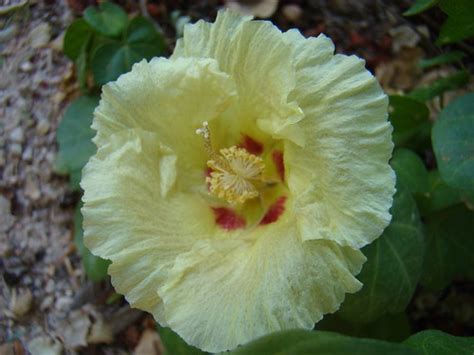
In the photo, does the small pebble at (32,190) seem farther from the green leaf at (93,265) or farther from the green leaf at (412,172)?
the green leaf at (412,172)

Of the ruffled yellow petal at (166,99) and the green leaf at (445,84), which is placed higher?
the ruffled yellow petal at (166,99)

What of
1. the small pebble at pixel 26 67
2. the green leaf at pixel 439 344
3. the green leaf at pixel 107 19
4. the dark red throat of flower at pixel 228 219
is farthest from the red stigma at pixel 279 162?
the small pebble at pixel 26 67

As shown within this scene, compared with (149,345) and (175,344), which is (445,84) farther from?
(149,345)

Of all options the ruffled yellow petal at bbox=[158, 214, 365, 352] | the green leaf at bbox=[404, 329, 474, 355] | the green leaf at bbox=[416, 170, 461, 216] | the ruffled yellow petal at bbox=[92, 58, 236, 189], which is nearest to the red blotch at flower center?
the ruffled yellow petal at bbox=[158, 214, 365, 352]

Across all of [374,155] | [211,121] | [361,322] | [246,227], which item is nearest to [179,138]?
[211,121]

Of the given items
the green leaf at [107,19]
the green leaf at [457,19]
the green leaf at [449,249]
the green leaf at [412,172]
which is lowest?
the green leaf at [449,249]

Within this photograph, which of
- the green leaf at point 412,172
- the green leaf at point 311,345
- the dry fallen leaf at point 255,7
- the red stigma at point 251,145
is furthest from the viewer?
the dry fallen leaf at point 255,7

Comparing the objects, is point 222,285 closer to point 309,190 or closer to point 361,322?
point 309,190

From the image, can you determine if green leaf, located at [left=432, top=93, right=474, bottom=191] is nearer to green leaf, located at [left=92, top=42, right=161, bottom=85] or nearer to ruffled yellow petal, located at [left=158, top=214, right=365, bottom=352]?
ruffled yellow petal, located at [left=158, top=214, right=365, bottom=352]
